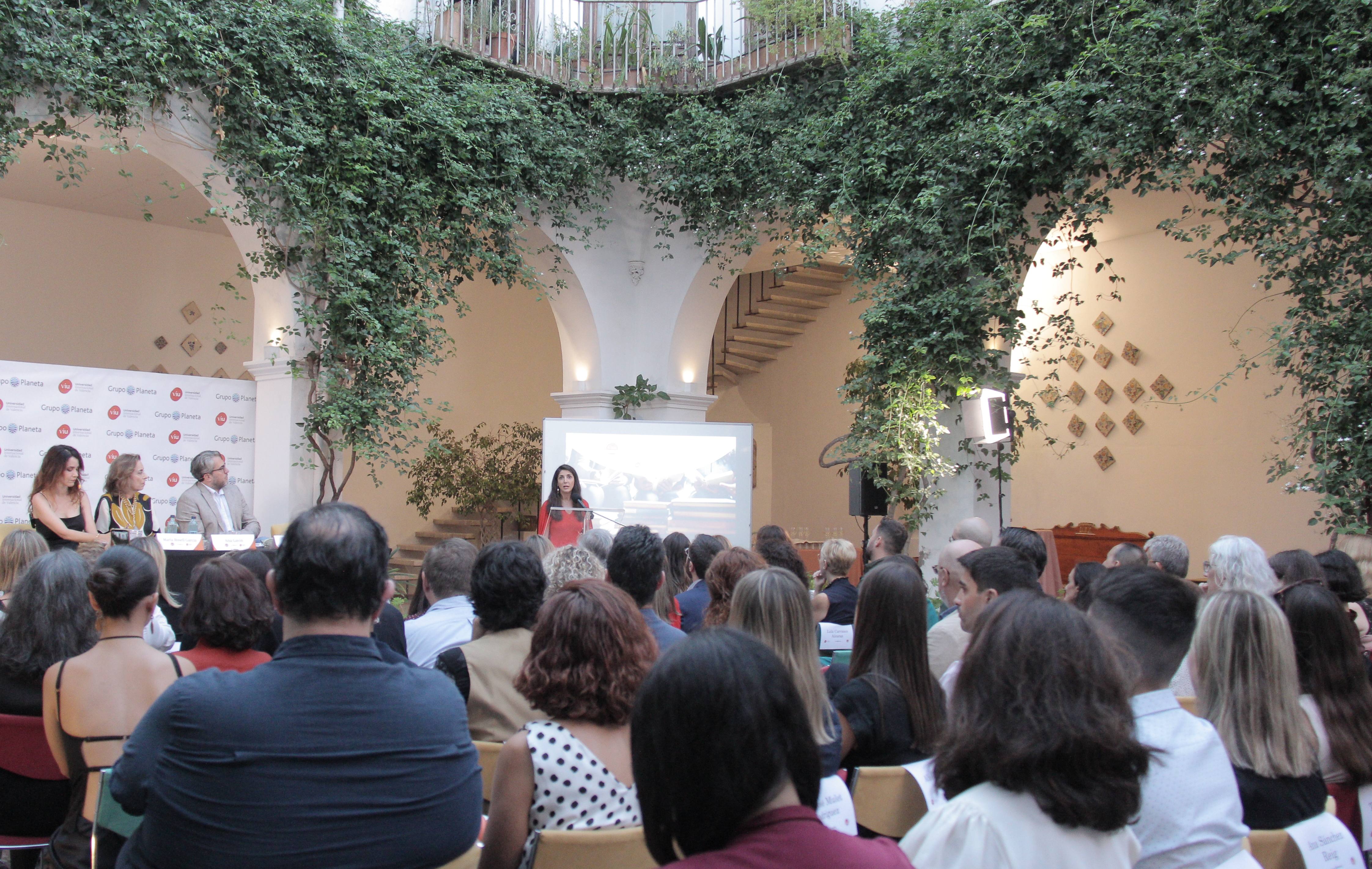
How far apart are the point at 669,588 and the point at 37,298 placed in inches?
332

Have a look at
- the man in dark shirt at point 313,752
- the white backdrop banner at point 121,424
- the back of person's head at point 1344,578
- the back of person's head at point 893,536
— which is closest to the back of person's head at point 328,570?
the man in dark shirt at point 313,752

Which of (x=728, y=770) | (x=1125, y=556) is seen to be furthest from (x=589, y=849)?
(x=1125, y=556)

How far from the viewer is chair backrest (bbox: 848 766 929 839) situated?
6.88 feet

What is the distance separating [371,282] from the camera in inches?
281

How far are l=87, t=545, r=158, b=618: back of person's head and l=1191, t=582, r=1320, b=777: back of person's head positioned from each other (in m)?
2.22

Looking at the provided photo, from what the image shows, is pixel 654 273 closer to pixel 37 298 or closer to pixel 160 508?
pixel 160 508

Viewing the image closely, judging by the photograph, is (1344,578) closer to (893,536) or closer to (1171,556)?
(1171,556)

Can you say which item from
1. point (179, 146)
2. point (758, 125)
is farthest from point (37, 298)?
→ point (758, 125)

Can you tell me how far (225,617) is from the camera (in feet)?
7.85

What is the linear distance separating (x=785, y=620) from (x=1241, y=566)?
196 centimetres

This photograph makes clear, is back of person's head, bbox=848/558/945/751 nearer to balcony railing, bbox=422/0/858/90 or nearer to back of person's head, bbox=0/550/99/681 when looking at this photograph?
back of person's head, bbox=0/550/99/681

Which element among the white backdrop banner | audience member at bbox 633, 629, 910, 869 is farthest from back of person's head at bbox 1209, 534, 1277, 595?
the white backdrop banner

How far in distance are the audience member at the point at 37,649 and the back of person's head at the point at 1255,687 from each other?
2.53 metres

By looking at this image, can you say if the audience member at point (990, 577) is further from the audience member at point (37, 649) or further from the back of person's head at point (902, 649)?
the audience member at point (37, 649)
